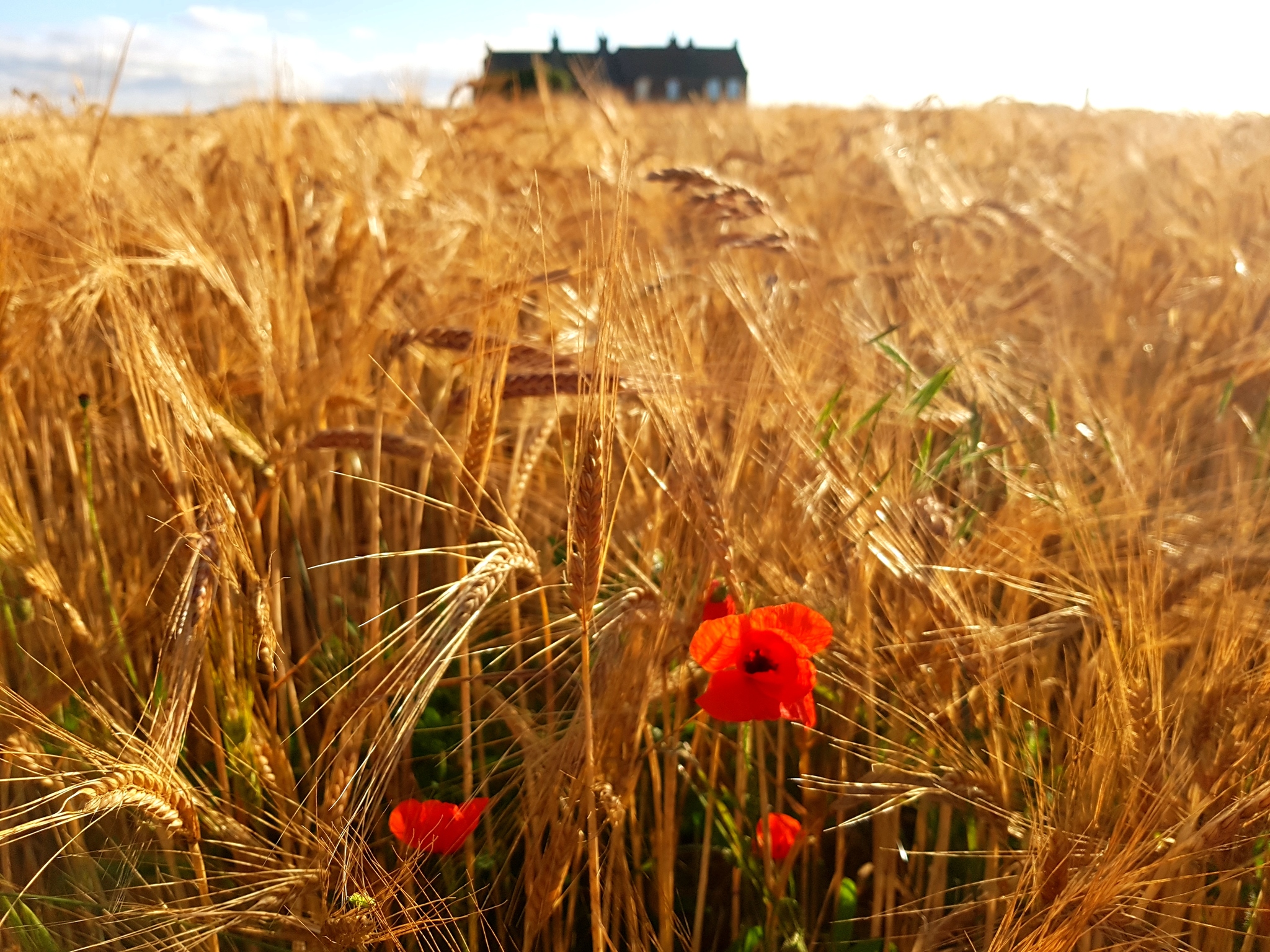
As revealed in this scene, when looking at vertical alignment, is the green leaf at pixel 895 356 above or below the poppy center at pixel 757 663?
above

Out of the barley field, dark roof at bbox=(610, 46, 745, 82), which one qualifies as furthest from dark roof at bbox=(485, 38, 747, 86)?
the barley field

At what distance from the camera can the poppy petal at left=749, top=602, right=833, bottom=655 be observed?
77 centimetres

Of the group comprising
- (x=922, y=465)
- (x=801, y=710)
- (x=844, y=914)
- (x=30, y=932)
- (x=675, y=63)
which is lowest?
(x=844, y=914)

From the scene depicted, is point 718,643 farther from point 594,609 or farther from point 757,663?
point 594,609

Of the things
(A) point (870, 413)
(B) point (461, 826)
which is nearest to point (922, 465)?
(A) point (870, 413)

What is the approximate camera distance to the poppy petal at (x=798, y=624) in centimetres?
77

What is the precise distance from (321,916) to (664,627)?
14.7 inches

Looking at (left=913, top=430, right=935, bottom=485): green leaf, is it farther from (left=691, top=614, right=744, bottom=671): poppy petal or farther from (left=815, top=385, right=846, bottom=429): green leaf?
(left=691, top=614, right=744, bottom=671): poppy petal

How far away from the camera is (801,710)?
76 centimetres

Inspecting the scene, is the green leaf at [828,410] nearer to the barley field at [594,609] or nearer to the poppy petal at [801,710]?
the barley field at [594,609]

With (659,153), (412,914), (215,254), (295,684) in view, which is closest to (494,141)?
(659,153)

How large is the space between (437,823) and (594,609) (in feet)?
0.79

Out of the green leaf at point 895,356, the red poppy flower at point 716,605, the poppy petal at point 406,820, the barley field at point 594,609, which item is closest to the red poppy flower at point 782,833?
the barley field at point 594,609

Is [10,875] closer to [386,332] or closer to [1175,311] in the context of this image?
[386,332]
